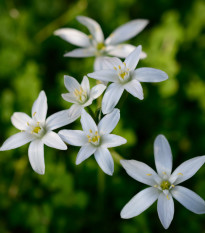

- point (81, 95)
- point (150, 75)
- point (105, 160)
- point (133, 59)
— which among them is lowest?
point (105, 160)

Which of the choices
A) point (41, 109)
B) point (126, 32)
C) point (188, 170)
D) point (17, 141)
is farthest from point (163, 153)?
point (126, 32)

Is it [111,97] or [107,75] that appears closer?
[111,97]

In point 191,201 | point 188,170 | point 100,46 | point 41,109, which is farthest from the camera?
point 100,46

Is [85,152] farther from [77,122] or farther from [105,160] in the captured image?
[77,122]

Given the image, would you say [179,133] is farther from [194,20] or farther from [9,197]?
[9,197]

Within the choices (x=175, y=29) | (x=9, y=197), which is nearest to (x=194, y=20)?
(x=175, y=29)

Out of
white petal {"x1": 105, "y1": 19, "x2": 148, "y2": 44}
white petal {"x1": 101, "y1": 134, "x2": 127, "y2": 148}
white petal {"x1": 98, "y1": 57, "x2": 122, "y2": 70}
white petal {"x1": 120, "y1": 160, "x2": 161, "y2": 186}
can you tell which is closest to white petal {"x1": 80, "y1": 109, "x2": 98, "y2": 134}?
white petal {"x1": 101, "y1": 134, "x2": 127, "y2": 148}

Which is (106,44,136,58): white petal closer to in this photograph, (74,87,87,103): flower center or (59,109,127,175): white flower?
(74,87,87,103): flower center
